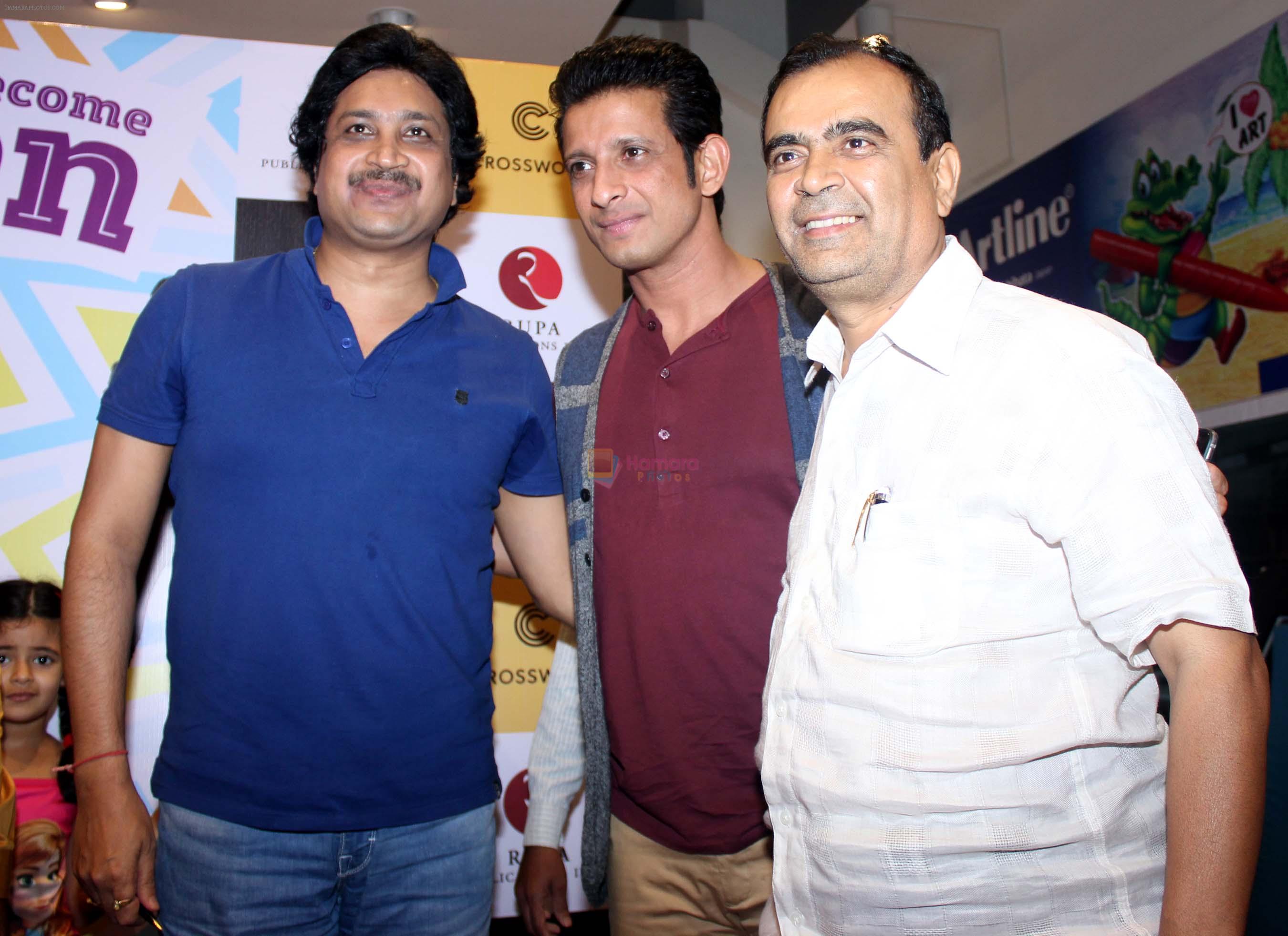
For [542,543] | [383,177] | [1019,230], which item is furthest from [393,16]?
[542,543]

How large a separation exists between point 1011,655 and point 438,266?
1318mm

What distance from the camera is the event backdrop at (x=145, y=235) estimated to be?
2.05 metres

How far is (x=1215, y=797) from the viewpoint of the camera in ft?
2.92

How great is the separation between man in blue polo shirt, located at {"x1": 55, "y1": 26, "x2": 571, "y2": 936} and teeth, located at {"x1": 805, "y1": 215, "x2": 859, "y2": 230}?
68 cm

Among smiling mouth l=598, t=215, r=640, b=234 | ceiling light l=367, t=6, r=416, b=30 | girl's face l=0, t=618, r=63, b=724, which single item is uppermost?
ceiling light l=367, t=6, r=416, b=30

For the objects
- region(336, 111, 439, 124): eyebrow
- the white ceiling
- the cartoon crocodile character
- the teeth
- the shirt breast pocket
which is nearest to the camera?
the shirt breast pocket

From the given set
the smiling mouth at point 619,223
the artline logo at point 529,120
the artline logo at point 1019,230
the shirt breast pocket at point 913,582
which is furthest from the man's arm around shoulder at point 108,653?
the artline logo at point 1019,230

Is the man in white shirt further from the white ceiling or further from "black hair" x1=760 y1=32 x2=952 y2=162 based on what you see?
the white ceiling

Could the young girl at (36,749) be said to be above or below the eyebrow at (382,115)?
below

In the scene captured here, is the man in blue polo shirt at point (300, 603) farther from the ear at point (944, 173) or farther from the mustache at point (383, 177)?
the ear at point (944, 173)

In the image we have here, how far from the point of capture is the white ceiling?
4008 mm

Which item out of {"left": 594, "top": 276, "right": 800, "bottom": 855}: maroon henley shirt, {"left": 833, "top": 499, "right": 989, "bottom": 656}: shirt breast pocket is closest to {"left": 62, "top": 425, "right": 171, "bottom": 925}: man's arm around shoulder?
{"left": 594, "top": 276, "right": 800, "bottom": 855}: maroon henley shirt

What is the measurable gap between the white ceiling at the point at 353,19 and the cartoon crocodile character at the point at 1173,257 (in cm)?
231

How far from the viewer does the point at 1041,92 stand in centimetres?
398
